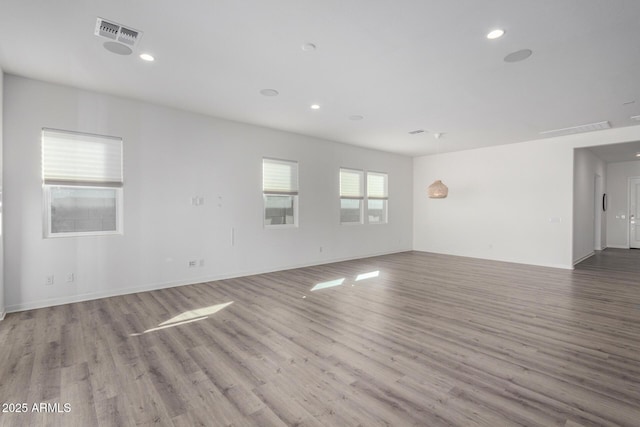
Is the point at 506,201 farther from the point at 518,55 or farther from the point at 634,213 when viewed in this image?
the point at 634,213

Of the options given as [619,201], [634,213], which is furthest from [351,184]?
[634,213]

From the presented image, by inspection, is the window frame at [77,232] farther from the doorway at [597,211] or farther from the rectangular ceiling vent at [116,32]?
the doorway at [597,211]

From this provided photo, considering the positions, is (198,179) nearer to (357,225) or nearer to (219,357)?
(219,357)

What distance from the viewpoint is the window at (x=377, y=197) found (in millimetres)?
8422

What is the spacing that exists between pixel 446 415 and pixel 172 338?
2.57 m

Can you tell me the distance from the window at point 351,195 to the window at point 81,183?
15.8 feet

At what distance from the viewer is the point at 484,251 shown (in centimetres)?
803

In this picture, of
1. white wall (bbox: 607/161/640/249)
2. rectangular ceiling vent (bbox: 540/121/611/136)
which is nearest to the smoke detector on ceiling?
rectangular ceiling vent (bbox: 540/121/611/136)

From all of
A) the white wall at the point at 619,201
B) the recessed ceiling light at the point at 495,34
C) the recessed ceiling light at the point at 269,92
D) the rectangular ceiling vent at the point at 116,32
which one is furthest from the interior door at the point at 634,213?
the rectangular ceiling vent at the point at 116,32

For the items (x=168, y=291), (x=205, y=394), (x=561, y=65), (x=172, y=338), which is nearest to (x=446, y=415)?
(x=205, y=394)

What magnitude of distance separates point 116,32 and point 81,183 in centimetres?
244

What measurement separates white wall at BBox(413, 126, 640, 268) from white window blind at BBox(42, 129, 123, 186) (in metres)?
8.05

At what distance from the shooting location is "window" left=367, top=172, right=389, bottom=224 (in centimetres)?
842

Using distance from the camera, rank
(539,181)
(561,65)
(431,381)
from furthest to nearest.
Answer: (539,181) → (561,65) → (431,381)
